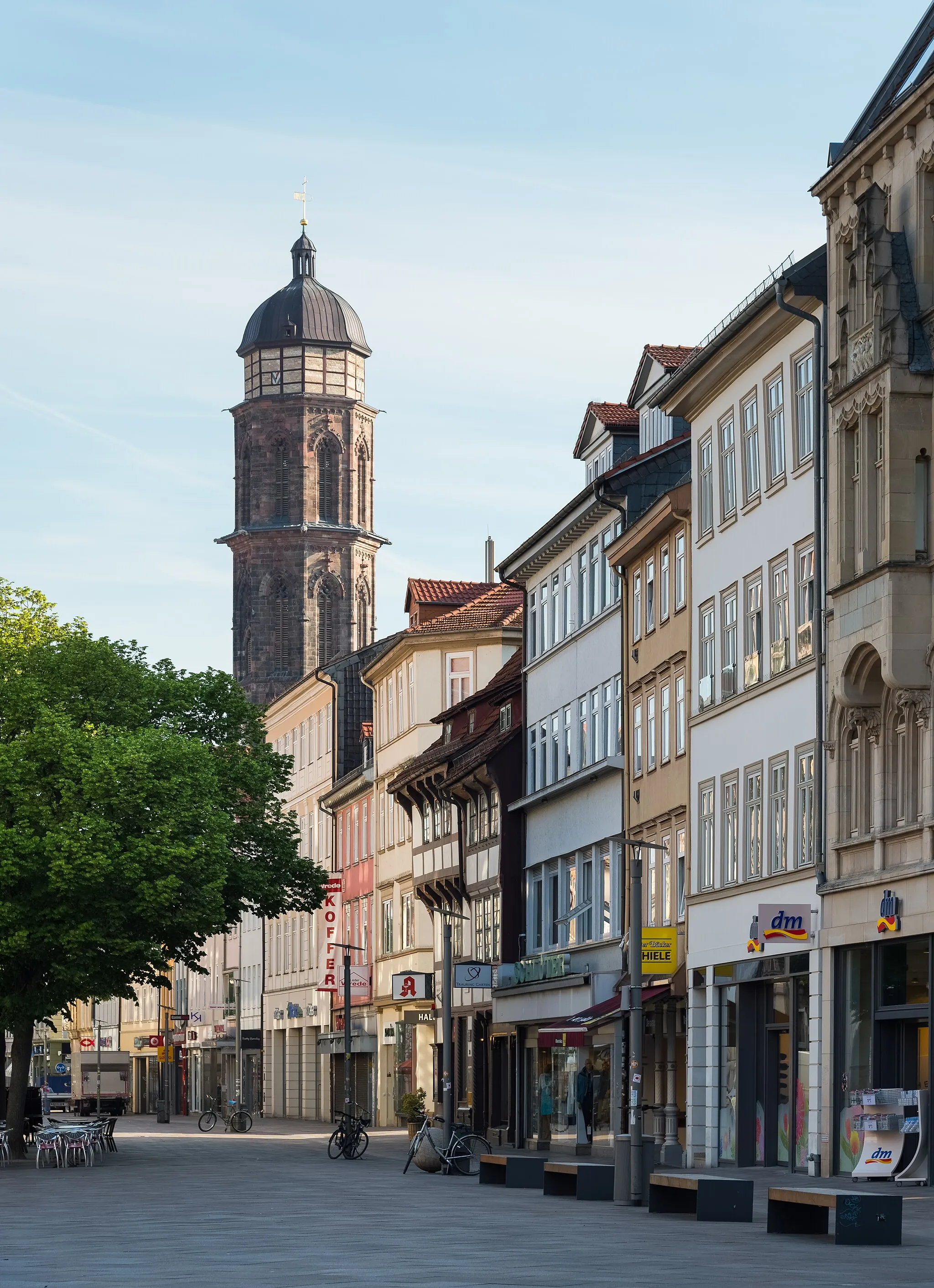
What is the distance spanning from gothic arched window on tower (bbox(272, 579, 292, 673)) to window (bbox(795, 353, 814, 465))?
11593cm

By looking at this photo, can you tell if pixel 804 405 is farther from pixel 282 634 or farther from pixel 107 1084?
pixel 282 634

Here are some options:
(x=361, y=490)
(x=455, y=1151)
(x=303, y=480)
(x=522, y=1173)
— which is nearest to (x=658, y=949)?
(x=455, y=1151)

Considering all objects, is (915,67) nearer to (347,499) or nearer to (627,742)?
(627,742)

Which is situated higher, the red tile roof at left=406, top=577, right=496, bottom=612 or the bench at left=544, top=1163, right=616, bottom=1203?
the red tile roof at left=406, top=577, right=496, bottom=612

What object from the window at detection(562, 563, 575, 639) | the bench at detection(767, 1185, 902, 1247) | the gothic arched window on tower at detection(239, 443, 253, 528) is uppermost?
the gothic arched window on tower at detection(239, 443, 253, 528)

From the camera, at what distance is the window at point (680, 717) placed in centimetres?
4528

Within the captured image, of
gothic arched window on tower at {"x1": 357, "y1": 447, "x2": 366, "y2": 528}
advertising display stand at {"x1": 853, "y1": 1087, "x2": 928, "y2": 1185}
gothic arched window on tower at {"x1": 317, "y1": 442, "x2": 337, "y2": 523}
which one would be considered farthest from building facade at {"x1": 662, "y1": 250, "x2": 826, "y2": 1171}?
gothic arched window on tower at {"x1": 357, "y1": 447, "x2": 366, "y2": 528}

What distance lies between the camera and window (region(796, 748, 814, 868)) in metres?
36.9

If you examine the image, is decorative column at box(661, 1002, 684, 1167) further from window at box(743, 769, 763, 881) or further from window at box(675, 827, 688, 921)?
window at box(743, 769, 763, 881)

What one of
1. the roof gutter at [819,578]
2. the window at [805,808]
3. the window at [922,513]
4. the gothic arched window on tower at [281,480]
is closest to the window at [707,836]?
the window at [805,808]

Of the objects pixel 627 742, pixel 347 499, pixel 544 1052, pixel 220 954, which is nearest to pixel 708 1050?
pixel 627 742

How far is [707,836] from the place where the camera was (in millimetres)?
43406

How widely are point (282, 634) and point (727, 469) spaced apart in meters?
113

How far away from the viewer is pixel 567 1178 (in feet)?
101
